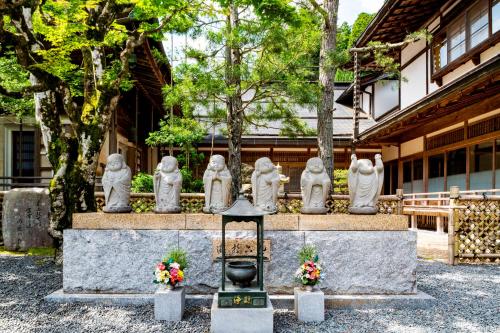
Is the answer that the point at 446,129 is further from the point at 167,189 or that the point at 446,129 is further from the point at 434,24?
the point at 167,189

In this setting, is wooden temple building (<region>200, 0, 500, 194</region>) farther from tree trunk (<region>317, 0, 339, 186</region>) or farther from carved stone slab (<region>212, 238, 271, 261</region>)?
carved stone slab (<region>212, 238, 271, 261</region>)

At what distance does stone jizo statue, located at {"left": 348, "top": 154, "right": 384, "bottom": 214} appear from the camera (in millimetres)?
6375

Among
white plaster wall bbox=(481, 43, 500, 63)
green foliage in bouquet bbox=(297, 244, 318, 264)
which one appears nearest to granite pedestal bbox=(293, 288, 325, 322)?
green foliage in bouquet bbox=(297, 244, 318, 264)

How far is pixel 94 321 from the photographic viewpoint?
5309 millimetres

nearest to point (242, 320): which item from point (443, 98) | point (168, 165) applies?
point (168, 165)

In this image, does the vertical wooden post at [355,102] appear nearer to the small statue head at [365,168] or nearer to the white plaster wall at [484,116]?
the white plaster wall at [484,116]

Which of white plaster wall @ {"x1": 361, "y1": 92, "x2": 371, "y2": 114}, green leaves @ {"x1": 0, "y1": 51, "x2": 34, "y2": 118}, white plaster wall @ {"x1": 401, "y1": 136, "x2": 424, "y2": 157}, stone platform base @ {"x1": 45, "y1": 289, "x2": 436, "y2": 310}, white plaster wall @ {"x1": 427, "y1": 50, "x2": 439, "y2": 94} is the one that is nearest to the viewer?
stone platform base @ {"x1": 45, "y1": 289, "x2": 436, "y2": 310}

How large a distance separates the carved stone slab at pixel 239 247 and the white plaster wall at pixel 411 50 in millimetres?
12784

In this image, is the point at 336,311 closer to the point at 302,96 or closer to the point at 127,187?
the point at 127,187

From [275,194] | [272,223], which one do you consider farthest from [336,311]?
[275,194]

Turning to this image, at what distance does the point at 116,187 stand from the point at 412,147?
43.7 feet

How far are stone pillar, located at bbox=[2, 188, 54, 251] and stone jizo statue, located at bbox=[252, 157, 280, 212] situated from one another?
6.85 m

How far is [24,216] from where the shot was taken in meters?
10.8

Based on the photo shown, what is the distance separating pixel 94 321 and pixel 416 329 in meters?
4.08
